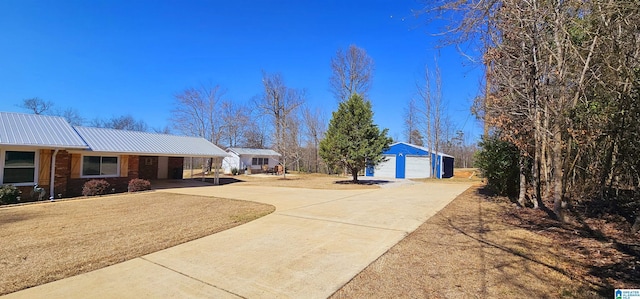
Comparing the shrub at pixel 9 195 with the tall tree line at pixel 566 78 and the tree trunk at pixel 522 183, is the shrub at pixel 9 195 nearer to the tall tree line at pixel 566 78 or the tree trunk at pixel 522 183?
the tall tree line at pixel 566 78

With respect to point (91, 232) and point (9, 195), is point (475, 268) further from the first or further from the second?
point (9, 195)

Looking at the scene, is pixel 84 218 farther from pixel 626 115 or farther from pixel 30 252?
pixel 626 115

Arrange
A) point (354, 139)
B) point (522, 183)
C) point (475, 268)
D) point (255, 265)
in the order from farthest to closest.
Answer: point (354, 139), point (522, 183), point (255, 265), point (475, 268)

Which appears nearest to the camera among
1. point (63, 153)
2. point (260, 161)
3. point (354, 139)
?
point (63, 153)

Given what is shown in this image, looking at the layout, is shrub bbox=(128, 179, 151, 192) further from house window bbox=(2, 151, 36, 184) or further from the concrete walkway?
the concrete walkway

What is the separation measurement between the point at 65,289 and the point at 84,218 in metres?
5.03

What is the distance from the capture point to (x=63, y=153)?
1232 centimetres

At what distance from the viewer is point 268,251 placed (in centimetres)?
466

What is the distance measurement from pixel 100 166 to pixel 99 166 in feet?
0.14

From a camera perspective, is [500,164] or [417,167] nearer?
[500,164]

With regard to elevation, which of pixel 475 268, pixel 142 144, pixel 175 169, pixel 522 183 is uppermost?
pixel 142 144

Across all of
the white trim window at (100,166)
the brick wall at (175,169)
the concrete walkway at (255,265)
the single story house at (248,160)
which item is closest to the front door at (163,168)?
the brick wall at (175,169)

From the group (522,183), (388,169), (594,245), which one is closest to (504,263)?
(594,245)

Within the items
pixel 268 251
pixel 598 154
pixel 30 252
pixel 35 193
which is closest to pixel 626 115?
pixel 598 154
